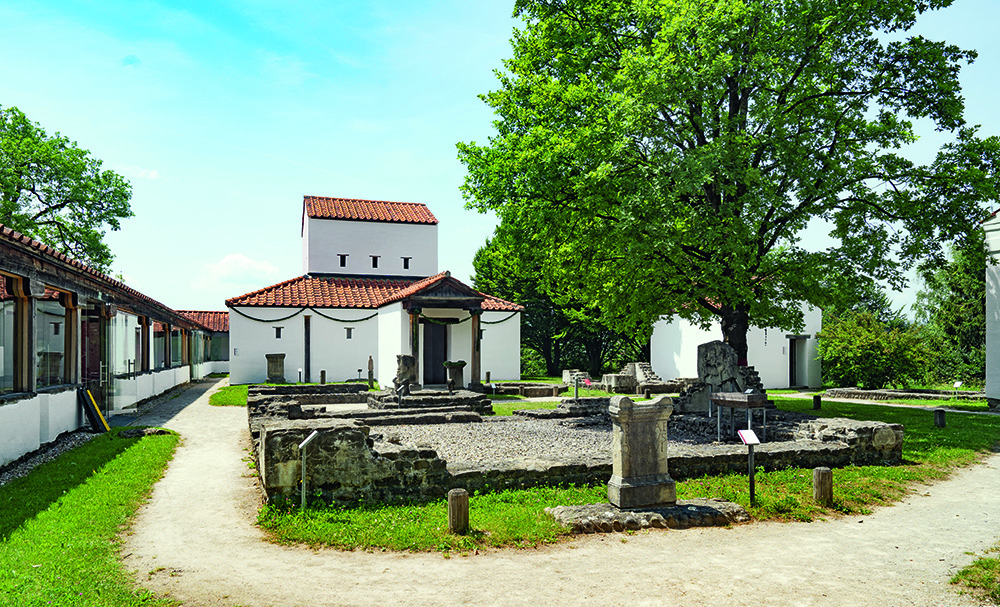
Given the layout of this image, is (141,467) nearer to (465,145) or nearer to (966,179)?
(465,145)

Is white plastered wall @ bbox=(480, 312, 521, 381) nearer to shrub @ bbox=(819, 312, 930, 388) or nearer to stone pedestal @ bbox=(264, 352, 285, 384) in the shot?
stone pedestal @ bbox=(264, 352, 285, 384)

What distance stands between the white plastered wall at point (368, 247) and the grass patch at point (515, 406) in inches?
573

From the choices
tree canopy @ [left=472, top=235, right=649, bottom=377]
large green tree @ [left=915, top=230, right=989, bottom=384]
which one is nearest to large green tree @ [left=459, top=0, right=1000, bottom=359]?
large green tree @ [left=915, top=230, right=989, bottom=384]

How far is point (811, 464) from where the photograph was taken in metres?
10.5

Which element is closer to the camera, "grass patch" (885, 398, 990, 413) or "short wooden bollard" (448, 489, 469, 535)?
"short wooden bollard" (448, 489, 469, 535)

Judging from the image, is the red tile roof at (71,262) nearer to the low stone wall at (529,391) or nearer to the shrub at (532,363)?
the low stone wall at (529,391)

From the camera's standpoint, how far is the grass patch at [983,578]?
17.7 ft

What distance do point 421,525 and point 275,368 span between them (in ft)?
80.7

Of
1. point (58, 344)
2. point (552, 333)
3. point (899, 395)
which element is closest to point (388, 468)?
point (58, 344)

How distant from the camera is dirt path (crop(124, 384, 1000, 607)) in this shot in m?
5.24

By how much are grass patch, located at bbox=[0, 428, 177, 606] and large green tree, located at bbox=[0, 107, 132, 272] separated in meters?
23.8

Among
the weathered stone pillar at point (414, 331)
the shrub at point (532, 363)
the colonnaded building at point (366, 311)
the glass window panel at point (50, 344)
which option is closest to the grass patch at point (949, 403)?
the colonnaded building at point (366, 311)

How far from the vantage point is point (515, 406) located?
2098cm

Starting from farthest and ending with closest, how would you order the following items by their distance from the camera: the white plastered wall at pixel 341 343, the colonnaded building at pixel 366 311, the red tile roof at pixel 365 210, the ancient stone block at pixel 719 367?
the red tile roof at pixel 365 210 < the white plastered wall at pixel 341 343 < the colonnaded building at pixel 366 311 < the ancient stone block at pixel 719 367
